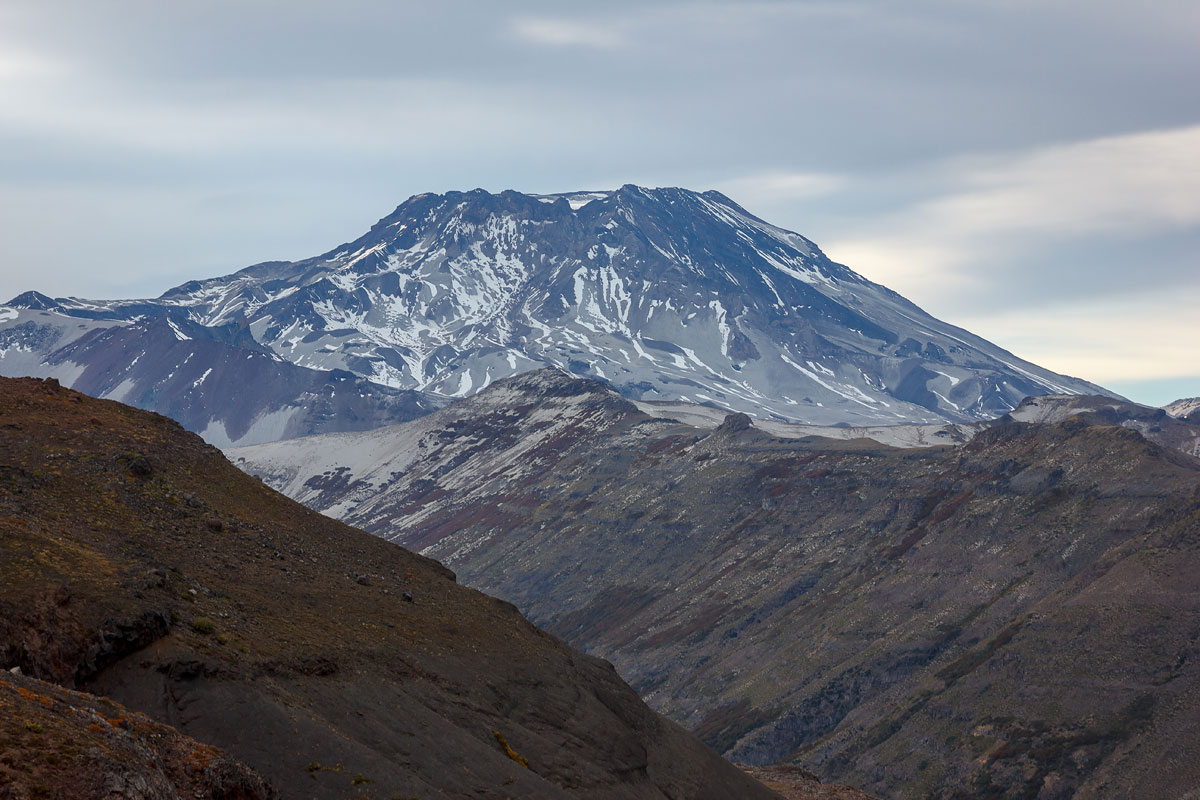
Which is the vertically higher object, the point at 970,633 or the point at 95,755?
the point at 95,755

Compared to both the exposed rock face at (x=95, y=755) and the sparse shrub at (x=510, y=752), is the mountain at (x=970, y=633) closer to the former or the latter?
the sparse shrub at (x=510, y=752)

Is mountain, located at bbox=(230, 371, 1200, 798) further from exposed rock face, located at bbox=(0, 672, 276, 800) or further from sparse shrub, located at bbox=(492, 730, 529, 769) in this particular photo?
exposed rock face, located at bbox=(0, 672, 276, 800)

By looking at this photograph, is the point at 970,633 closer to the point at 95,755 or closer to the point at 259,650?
the point at 259,650

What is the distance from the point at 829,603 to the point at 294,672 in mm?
132027

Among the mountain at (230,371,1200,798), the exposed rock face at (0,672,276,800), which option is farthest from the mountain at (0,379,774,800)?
the mountain at (230,371,1200,798)

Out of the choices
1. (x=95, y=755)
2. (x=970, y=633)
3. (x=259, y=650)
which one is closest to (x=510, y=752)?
(x=259, y=650)

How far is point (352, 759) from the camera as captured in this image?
38219 millimetres

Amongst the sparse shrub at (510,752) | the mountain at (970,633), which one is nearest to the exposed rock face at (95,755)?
the sparse shrub at (510,752)

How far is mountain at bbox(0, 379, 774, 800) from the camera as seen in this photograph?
36250 millimetres

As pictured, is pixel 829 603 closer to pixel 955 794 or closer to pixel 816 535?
pixel 816 535

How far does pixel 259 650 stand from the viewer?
41.5 metres

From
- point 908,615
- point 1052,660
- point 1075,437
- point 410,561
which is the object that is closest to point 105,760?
point 410,561

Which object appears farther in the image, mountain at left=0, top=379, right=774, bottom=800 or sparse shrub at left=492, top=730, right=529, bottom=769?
sparse shrub at left=492, top=730, right=529, bottom=769

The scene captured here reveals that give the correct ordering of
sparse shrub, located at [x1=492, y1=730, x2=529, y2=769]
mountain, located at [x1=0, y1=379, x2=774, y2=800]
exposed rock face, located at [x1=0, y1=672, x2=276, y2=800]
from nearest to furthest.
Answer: exposed rock face, located at [x1=0, y1=672, x2=276, y2=800]
mountain, located at [x1=0, y1=379, x2=774, y2=800]
sparse shrub, located at [x1=492, y1=730, x2=529, y2=769]
